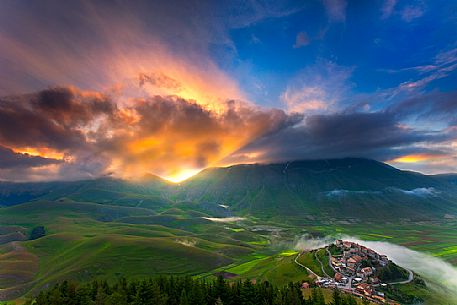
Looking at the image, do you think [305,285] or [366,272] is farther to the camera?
[366,272]

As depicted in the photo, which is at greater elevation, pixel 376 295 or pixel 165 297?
pixel 165 297

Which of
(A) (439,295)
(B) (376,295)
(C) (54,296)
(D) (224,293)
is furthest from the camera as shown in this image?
(A) (439,295)

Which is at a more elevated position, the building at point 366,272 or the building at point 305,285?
the building at point 366,272

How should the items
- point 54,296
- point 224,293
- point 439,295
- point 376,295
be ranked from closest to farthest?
point 54,296, point 224,293, point 376,295, point 439,295

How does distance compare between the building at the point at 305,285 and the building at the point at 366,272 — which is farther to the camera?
the building at the point at 366,272

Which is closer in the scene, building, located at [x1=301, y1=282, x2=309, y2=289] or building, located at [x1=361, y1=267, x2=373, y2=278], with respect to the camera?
building, located at [x1=301, y1=282, x2=309, y2=289]

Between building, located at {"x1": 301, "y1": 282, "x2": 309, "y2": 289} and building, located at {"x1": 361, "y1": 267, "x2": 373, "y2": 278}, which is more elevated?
building, located at {"x1": 361, "y1": 267, "x2": 373, "y2": 278}

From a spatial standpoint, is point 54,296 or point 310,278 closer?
point 54,296

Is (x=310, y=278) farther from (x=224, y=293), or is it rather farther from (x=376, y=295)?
(x=224, y=293)

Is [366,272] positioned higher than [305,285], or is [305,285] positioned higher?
[366,272]

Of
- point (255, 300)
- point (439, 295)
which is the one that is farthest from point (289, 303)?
point (439, 295)
